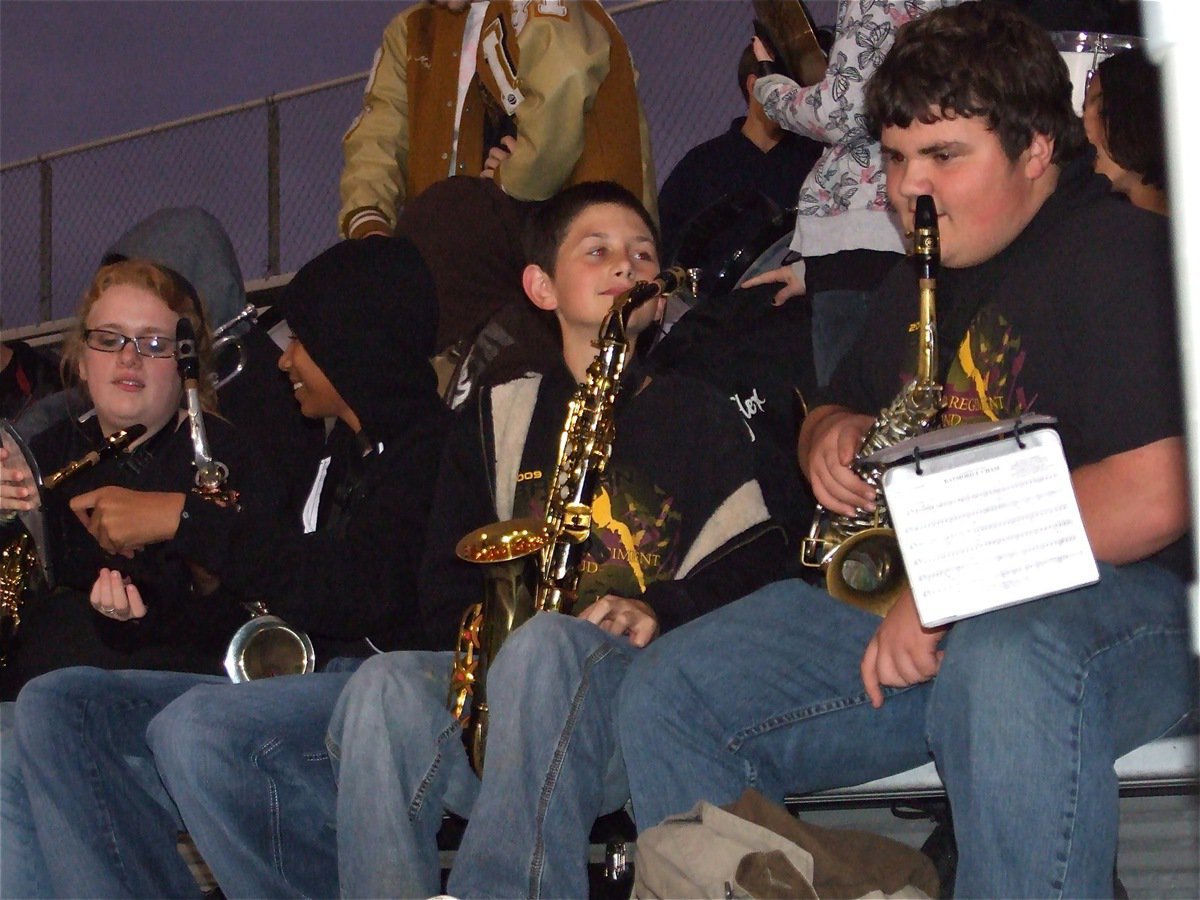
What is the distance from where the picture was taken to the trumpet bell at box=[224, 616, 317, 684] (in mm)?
3402

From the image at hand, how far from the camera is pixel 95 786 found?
10.7 ft

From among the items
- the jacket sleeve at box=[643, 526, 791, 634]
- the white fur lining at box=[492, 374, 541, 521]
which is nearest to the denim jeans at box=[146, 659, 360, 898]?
the white fur lining at box=[492, 374, 541, 521]

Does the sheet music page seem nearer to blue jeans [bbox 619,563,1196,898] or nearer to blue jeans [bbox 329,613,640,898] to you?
blue jeans [bbox 619,563,1196,898]

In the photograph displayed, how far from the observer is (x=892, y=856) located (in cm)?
229

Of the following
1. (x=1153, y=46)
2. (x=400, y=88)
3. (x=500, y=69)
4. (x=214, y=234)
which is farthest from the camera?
(x=214, y=234)

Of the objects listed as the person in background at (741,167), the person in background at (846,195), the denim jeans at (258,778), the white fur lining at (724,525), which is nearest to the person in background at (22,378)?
the person in background at (741,167)

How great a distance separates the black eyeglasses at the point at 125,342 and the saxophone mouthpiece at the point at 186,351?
1.4 inches

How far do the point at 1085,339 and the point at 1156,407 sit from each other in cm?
18

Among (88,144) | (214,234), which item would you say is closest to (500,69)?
(214,234)

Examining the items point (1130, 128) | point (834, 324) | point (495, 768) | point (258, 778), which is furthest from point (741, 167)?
point (495, 768)

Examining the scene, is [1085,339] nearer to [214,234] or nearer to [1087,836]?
[1087,836]

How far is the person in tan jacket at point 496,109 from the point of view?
13.7 feet

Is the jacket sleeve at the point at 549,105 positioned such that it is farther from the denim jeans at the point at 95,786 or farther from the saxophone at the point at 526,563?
the denim jeans at the point at 95,786

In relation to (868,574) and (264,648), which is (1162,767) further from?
(264,648)
